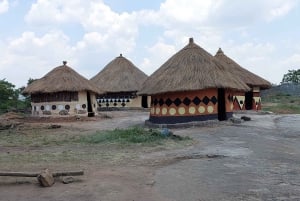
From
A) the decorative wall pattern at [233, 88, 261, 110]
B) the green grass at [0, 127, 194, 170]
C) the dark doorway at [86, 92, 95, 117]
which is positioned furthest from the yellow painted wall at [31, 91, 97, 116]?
the decorative wall pattern at [233, 88, 261, 110]

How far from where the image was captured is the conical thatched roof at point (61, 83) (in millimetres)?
24719

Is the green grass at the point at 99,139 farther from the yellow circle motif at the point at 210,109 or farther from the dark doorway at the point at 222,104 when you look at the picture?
the dark doorway at the point at 222,104

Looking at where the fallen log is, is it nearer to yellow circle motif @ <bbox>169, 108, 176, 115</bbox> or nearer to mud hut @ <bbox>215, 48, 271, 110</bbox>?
yellow circle motif @ <bbox>169, 108, 176, 115</bbox>

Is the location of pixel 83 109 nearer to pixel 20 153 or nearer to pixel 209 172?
pixel 20 153

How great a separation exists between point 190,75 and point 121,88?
48.3 ft

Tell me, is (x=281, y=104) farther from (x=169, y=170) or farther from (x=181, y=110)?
(x=169, y=170)

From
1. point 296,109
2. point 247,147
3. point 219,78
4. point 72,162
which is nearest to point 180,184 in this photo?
point 72,162

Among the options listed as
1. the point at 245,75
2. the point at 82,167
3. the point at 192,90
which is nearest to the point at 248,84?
the point at 245,75

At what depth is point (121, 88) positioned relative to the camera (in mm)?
33156

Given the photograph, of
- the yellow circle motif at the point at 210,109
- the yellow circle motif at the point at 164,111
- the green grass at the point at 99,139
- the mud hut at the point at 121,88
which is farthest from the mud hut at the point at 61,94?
the green grass at the point at 99,139

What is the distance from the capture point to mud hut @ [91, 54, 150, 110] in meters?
33.3

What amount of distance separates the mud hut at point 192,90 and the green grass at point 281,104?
45.1ft

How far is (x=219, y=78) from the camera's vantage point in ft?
61.7

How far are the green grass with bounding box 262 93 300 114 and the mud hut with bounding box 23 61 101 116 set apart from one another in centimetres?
1487
